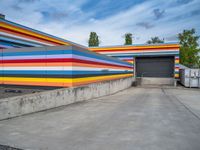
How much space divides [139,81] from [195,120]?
1798 centimetres

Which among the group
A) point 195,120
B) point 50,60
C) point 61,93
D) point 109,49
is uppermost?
point 109,49

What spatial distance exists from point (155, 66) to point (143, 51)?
8.96 ft

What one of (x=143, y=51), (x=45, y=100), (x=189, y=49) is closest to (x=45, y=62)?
(x=45, y=100)

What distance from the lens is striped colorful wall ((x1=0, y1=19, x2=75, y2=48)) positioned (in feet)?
36.6

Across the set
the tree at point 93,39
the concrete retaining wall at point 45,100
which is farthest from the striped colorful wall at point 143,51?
the tree at point 93,39

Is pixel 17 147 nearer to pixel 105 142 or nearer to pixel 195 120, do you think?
pixel 105 142

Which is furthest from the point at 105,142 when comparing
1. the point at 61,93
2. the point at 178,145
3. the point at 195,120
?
the point at 61,93

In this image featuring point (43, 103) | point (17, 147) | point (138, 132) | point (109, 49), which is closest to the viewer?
point (17, 147)

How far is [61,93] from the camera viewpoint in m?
7.36

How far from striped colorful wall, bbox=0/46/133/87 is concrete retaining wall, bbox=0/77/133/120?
503 mm

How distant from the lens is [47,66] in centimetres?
855

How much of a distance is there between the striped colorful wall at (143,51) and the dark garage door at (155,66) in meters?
1.13

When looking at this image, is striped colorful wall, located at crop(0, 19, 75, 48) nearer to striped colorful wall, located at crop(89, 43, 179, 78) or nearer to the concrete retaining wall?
the concrete retaining wall

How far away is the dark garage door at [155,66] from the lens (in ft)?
74.8
